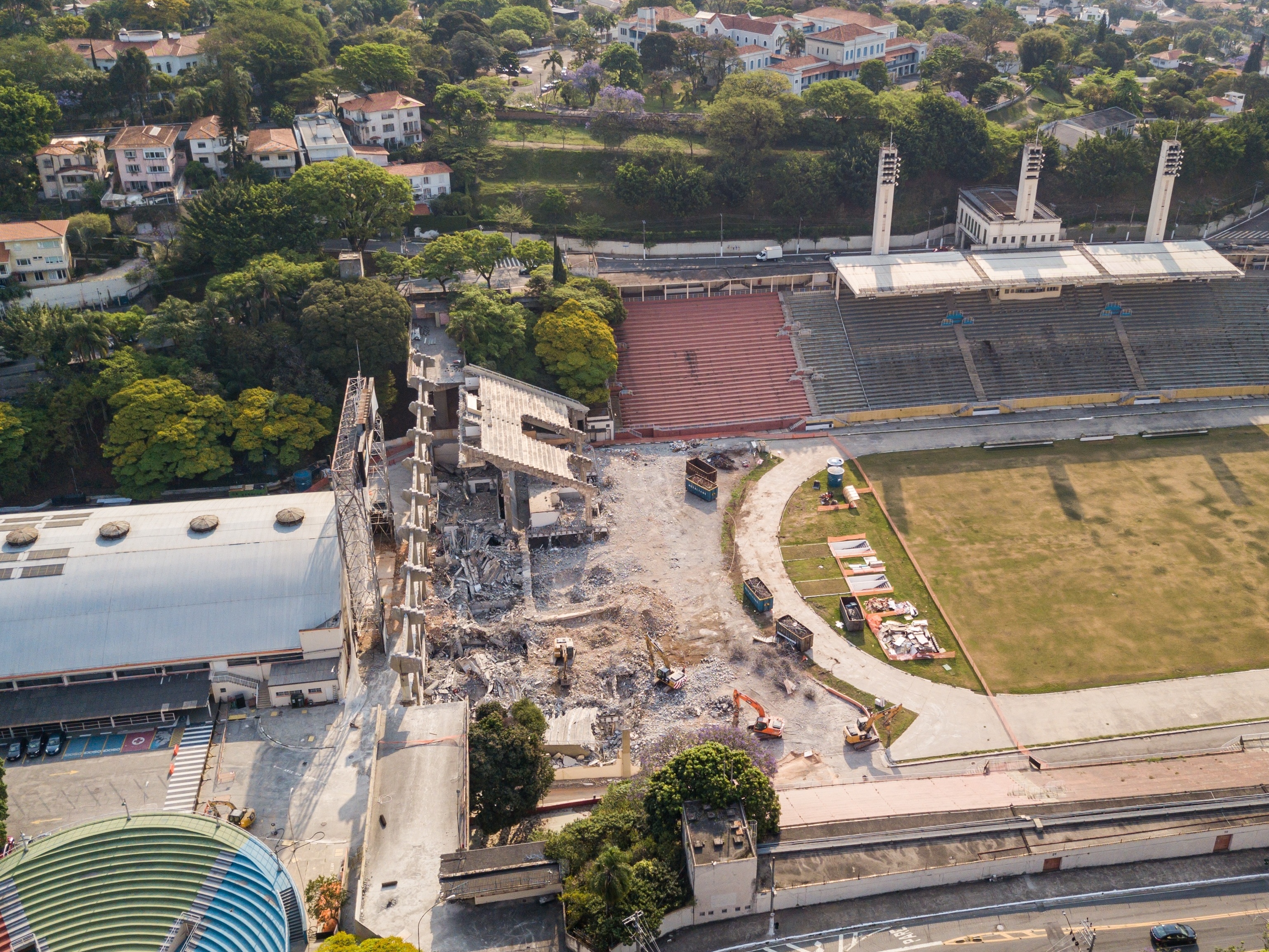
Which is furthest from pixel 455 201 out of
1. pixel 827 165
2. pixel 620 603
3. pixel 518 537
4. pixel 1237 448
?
pixel 1237 448

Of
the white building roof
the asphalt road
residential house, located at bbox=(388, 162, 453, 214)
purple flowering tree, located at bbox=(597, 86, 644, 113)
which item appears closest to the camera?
the asphalt road

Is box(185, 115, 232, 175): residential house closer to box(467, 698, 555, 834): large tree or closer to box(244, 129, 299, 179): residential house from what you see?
box(244, 129, 299, 179): residential house

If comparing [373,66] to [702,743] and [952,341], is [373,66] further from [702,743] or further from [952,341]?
[702,743]

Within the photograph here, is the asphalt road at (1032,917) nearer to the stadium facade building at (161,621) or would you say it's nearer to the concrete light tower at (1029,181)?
the stadium facade building at (161,621)

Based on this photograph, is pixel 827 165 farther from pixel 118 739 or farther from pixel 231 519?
pixel 118 739

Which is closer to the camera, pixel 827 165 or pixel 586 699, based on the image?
pixel 586 699

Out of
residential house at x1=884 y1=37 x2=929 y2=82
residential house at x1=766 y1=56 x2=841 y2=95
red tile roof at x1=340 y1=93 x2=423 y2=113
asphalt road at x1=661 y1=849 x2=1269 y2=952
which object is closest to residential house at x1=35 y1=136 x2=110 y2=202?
red tile roof at x1=340 y1=93 x2=423 y2=113

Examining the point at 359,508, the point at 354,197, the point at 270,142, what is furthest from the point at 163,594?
the point at 270,142
